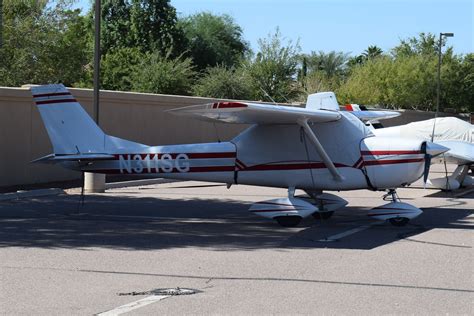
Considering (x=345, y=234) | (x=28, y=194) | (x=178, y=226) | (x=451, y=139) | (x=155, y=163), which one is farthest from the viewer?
(x=451, y=139)

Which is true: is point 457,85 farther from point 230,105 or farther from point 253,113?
point 230,105

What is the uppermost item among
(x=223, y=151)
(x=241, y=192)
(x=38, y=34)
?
(x=38, y=34)

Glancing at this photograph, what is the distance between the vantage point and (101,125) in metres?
22.7

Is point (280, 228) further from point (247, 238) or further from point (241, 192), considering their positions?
point (241, 192)

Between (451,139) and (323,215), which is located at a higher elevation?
(451,139)

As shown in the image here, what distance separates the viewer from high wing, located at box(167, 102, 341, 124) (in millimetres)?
11438

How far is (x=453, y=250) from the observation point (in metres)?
10.6

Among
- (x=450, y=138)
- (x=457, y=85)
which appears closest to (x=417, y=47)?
(x=457, y=85)

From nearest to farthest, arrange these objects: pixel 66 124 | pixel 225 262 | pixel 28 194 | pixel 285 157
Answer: pixel 225 262, pixel 285 157, pixel 66 124, pixel 28 194

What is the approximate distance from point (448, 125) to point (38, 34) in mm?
25228

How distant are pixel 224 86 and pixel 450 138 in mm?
25776

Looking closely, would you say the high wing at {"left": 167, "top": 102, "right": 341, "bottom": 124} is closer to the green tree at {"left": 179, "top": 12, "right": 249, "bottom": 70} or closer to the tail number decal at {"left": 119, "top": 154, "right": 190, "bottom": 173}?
the tail number decal at {"left": 119, "top": 154, "right": 190, "bottom": 173}

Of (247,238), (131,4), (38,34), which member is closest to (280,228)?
(247,238)

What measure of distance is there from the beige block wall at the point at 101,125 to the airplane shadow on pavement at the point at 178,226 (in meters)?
3.49
